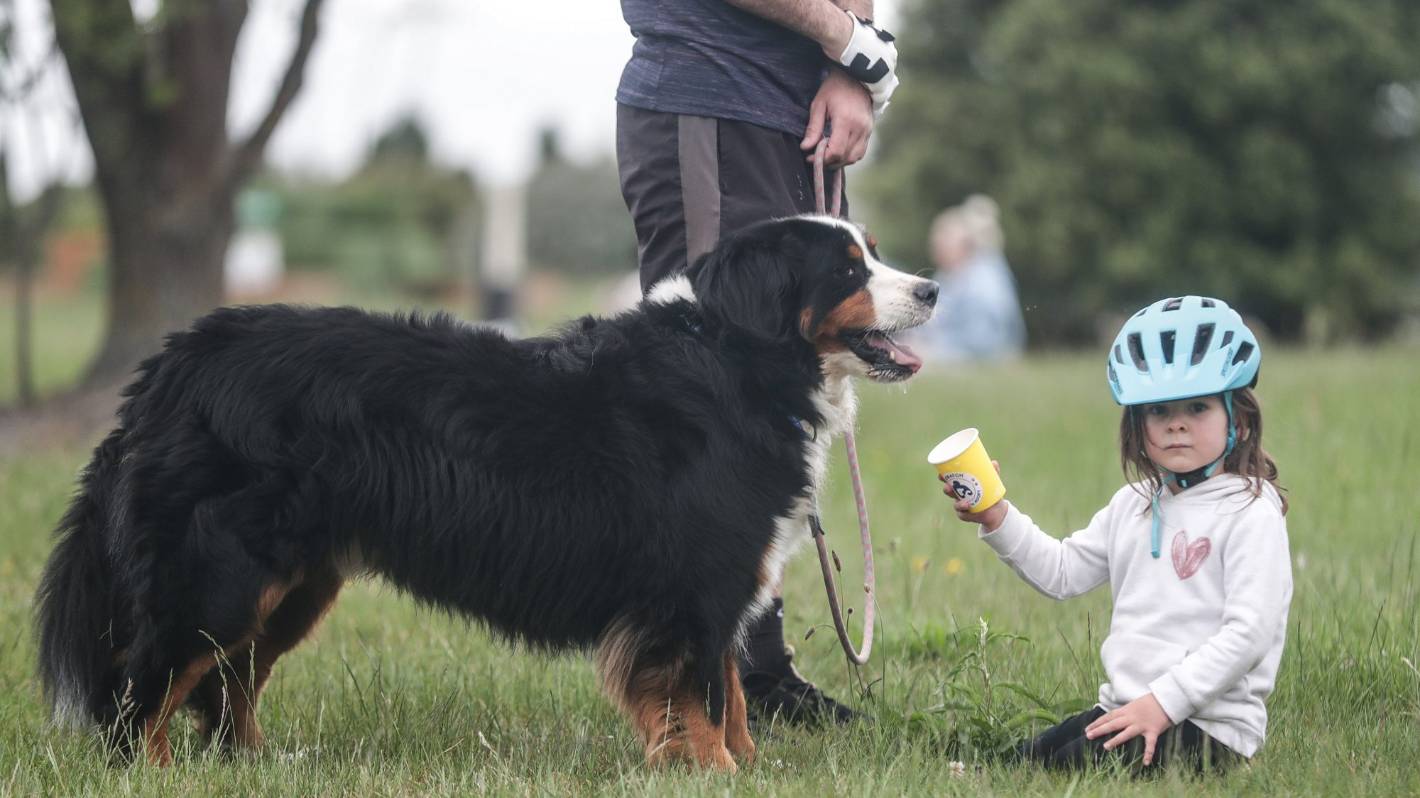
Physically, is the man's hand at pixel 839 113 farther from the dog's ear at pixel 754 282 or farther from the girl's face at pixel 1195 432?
the girl's face at pixel 1195 432

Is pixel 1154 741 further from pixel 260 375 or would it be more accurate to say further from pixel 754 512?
pixel 260 375

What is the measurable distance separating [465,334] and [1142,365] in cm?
166

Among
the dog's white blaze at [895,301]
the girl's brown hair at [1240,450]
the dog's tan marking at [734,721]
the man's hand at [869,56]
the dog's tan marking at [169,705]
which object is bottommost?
the dog's tan marking at [169,705]

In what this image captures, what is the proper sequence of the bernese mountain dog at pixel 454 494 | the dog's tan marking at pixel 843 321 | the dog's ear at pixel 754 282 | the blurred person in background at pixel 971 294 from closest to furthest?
the bernese mountain dog at pixel 454 494 → the dog's ear at pixel 754 282 → the dog's tan marking at pixel 843 321 → the blurred person in background at pixel 971 294

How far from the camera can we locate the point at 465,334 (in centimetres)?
366

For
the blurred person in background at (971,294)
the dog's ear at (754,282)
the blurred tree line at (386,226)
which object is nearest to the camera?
the dog's ear at (754,282)

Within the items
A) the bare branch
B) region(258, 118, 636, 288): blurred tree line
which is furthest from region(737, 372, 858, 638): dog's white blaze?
region(258, 118, 636, 288): blurred tree line

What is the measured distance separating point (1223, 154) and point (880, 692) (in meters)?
21.6

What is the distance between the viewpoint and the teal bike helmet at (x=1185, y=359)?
3.19m

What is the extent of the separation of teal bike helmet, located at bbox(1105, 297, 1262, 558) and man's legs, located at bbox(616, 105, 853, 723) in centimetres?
118

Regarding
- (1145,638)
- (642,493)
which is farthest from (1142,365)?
(642,493)

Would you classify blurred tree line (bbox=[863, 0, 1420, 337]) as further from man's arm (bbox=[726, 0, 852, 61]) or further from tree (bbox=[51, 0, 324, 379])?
man's arm (bbox=[726, 0, 852, 61])

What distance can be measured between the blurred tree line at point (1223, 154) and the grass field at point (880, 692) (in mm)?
16672

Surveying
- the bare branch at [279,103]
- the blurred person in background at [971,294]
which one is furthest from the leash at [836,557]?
the blurred person in background at [971,294]
